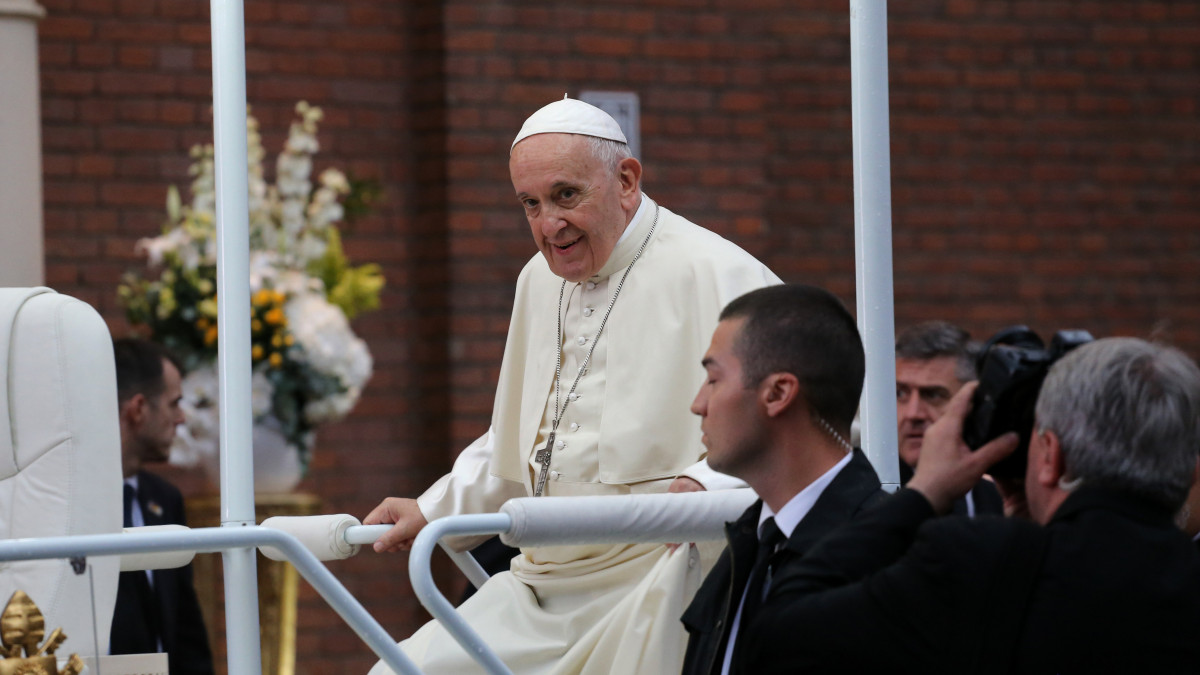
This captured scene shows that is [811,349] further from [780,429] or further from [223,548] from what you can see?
[223,548]

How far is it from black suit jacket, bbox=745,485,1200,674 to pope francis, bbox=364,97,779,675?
89cm

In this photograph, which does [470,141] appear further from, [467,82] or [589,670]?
[589,670]

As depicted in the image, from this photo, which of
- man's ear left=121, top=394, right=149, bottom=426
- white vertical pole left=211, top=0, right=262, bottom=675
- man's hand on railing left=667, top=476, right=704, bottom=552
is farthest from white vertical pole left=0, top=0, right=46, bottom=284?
man's hand on railing left=667, top=476, right=704, bottom=552

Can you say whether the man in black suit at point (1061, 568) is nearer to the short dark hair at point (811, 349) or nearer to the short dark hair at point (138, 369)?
the short dark hair at point (811, 349)

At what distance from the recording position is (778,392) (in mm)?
2307

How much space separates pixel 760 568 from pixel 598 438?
0.87 meters

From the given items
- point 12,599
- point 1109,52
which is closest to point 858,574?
point 12,599

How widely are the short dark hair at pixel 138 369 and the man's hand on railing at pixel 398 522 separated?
2190 millimetres

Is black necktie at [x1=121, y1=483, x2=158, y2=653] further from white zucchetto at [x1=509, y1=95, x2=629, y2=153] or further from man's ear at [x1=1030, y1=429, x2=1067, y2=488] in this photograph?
man's ear at [x1=1030, y1=429, x2=1067, y2=488]

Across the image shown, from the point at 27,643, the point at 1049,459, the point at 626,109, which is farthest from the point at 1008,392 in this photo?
the point at 626,109

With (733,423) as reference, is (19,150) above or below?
above

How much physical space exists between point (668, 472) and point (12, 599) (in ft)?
3.59

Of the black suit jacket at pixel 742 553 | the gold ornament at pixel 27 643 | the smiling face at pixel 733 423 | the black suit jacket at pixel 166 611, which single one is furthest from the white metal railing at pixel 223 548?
the black suit jacket at pixel 166 611

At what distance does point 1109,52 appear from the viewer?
24.6 feet
